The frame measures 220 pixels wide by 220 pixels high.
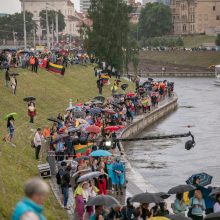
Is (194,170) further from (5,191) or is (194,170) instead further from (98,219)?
(98,219)

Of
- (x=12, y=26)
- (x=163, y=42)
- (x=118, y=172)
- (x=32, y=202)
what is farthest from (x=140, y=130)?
(x=163, y=42)

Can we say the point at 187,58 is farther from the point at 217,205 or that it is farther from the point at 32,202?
the point at 32,202

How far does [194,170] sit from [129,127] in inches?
465

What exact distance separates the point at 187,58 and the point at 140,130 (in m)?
106

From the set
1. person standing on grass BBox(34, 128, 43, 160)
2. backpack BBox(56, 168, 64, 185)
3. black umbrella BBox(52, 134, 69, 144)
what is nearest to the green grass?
black umbrella BBox(52, 134, 69, 144)

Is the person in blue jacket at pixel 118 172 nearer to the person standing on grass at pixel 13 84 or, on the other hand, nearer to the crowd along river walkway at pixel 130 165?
the crowd along river walkway at pixel 130 165

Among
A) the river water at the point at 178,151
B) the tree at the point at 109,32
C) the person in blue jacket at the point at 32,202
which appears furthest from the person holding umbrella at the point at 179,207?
the tree at the point at 109,32

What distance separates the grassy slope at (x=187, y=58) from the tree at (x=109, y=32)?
2675 inches

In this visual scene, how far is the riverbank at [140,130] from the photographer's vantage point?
85.1 feet

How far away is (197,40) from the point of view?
7407 inches

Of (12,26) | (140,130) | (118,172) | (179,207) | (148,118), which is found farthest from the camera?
(12,26)

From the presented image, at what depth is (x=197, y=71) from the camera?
141250 mm

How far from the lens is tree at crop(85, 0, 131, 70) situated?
77.8 m

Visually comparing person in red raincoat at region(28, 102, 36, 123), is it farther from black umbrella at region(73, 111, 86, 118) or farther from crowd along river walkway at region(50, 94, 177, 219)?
crowd along river walkway at region(50, 94, 177, 219)
